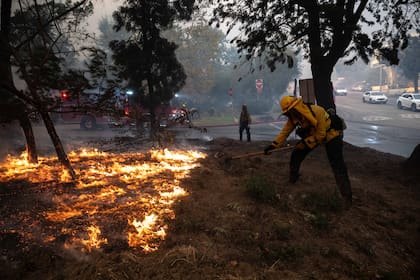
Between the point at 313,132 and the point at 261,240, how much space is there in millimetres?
2201

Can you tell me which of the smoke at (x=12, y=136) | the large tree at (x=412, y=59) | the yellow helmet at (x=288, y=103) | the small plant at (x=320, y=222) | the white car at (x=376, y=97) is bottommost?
the small plant at (x=320, y=222)

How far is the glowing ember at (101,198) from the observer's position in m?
4.09

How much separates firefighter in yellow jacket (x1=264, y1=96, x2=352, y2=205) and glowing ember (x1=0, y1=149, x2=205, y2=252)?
249 centimetres

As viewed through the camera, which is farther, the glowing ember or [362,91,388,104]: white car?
[362,91,388,104]: white car

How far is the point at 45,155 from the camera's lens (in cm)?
964

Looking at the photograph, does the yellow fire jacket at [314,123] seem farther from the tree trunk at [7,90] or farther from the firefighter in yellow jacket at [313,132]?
the tree trunk at [7,90]

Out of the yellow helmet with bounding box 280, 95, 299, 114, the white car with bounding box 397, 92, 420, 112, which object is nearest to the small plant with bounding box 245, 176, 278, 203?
the yellow helmet with bounding box 280, 95, 299, 114

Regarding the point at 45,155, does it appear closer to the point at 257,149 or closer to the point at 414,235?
the point at 257,149

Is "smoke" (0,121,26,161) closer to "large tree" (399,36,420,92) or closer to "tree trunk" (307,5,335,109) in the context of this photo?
"tree trunk" (307,5,335,109)

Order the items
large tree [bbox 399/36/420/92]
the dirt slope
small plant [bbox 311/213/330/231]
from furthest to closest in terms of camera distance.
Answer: large tree [bbox 399/36/420/92], small plant [bbox 311/213/330/231], the dirt slope

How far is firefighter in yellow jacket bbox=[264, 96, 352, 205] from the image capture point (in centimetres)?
495

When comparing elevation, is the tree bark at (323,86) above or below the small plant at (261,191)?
above

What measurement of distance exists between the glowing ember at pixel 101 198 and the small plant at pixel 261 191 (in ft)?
4.41

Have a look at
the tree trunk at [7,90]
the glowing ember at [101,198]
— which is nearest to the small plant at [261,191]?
the glowing ember at [101,198]
